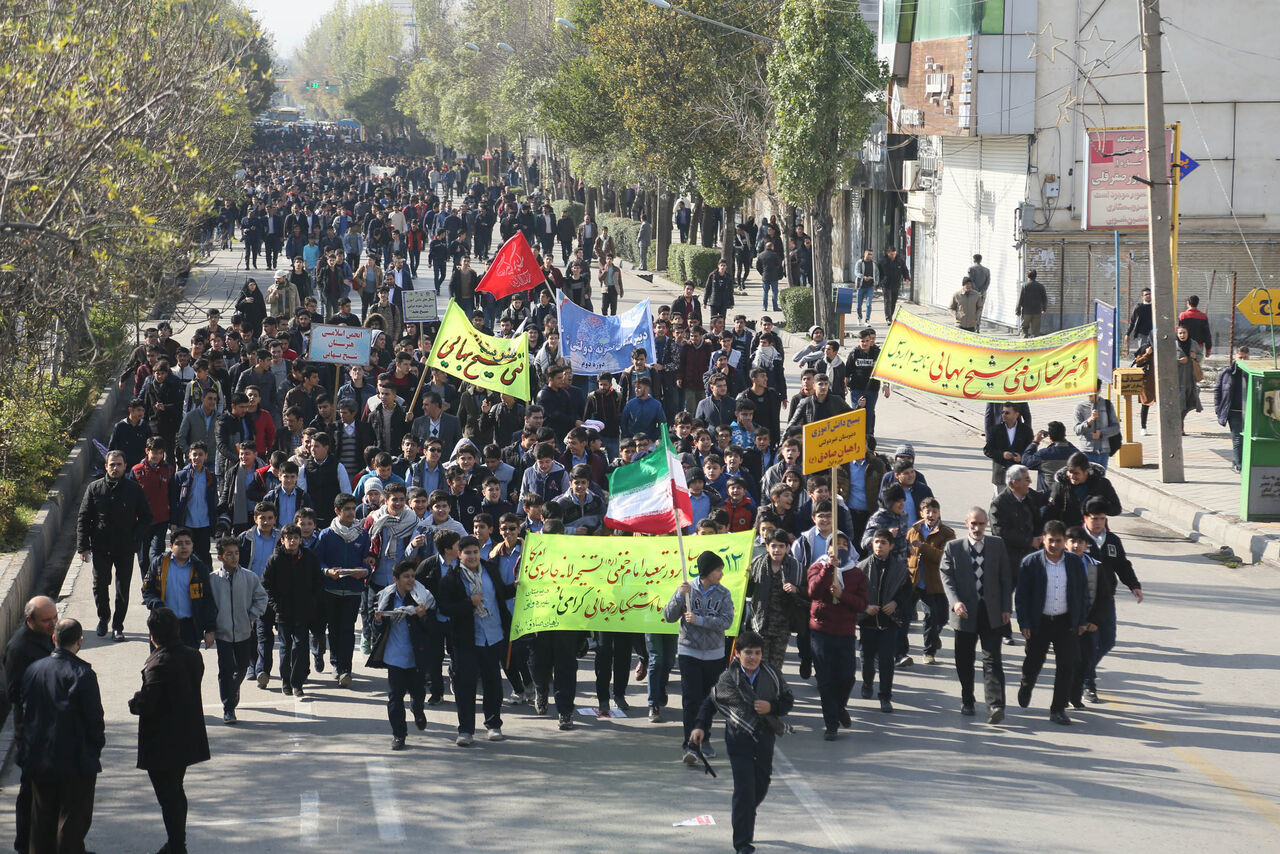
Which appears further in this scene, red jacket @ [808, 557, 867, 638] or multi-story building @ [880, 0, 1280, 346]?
multi-story building @ [880, 0, 1280, 346]

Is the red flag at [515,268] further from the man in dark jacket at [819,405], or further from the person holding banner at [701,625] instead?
the person holding banner at [701,625]

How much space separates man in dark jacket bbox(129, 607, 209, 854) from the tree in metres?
20.2

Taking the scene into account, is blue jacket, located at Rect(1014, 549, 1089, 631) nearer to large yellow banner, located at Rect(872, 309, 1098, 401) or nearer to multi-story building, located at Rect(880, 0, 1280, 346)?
large yellow banner, located at Rect(872, 309, 1098, 401)

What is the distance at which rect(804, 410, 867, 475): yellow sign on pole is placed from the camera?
11.0 m

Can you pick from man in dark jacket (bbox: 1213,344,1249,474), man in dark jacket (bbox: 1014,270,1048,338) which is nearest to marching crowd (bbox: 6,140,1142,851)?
man in dark jacket (bbox: 1213,344,1249,474)

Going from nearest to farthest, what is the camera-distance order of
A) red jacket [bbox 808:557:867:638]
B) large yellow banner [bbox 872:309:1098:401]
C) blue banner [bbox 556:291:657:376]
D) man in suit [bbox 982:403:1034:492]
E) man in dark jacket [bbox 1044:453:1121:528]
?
red jacket [bbox 808:557:867:638] → man in dark jacket [bbox 1044:453:1121:528] → large yellow banner [bbox 872:309:1098:401] → man in suit [bbox 982:403:1034:492] → blue banner [bbox 556:291:657:376]

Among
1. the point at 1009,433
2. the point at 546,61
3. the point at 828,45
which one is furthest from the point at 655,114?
the point at 1009,433

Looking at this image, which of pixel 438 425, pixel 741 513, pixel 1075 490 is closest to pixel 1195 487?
pixel 1075 490

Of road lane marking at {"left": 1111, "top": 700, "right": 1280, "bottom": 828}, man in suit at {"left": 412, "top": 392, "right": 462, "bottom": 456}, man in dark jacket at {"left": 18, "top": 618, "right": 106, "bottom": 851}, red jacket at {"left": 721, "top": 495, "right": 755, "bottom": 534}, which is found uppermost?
man in suit at {"left": 412, "top": 392, "right": 462, "bottom": 456}

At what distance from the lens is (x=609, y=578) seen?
9.88m

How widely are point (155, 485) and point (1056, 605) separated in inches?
285

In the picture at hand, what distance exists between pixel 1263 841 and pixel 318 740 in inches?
223

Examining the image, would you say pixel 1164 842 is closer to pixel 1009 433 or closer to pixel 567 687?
pixel 567 687

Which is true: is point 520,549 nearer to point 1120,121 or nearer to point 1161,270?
point 1161,270
